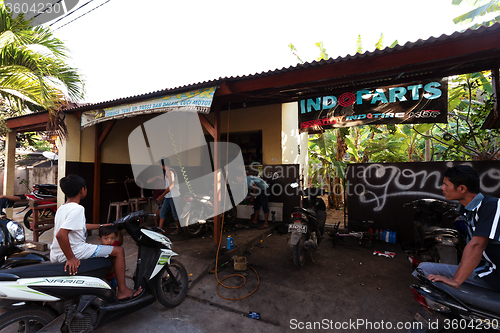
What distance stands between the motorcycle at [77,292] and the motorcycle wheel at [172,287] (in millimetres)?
12

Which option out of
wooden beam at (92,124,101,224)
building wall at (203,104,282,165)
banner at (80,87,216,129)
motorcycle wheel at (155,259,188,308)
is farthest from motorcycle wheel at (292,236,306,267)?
wooden beam at (92,124,101,224)

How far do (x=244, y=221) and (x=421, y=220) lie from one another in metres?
4.68

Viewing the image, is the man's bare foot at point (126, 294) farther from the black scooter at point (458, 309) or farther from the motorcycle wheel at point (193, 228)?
the motorcycle wheel at point (193, 228)

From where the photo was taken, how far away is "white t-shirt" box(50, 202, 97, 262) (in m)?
2.38

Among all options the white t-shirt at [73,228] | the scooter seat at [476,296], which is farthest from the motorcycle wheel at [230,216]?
the scooter seat at [476,296]

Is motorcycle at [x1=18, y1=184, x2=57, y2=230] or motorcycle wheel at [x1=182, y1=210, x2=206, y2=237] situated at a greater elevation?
motorcycle at [x1=18, y1=184, x2=57, y2=230]

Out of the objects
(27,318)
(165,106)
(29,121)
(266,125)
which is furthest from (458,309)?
(29,121)

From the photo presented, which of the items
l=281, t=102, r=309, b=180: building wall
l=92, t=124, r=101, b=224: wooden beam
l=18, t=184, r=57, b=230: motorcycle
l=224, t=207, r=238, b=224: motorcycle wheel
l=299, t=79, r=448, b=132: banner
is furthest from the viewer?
l=281, t=102, r=309, b=180: building wall

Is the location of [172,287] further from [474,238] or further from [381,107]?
[381,107]

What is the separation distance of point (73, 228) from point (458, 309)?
3488mm

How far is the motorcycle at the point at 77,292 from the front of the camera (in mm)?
2123

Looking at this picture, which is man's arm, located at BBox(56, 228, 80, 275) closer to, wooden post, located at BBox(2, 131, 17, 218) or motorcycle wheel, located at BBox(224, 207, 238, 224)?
motorcycle wheel, located at BBox(224, 207, 238, 224)

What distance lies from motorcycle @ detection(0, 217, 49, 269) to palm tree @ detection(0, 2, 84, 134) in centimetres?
350

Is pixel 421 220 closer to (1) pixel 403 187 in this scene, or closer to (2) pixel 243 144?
(1) pixel 403 187
